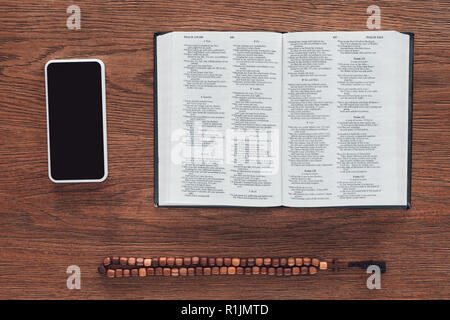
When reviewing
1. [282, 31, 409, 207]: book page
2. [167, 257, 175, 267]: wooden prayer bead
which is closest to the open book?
[282, 31, 409, 207]: book page

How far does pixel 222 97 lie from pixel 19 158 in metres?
0.40

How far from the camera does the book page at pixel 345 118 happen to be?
694 millimetres

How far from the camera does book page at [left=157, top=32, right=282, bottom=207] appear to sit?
70cm

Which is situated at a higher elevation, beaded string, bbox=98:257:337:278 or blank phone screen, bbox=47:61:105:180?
blank phone screen, bbox=47:61:105:180

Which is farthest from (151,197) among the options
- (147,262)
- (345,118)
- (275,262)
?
(345,118)

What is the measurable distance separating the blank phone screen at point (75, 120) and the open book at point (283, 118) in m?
0.11

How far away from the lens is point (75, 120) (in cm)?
70

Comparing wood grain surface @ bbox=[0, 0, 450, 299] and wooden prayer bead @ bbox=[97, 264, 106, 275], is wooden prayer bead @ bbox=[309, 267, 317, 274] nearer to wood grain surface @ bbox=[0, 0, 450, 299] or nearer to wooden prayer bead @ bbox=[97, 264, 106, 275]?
wood grain surface @ bbox=[0, 0, 450, 299]

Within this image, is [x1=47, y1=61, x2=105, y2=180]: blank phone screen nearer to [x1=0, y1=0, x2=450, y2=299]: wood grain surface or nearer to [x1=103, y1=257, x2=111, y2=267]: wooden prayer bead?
[x1=0, y1=0, x2=450, y2=299]: wood grain surface

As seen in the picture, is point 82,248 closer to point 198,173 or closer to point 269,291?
point 198,173

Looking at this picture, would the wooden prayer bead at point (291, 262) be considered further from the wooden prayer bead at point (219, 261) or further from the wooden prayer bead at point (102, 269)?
the wooden prayer bead at point (102, 269)

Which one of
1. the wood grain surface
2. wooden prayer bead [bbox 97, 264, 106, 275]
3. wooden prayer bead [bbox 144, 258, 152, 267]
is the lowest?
wooden prayer bead [bbox 97, 264, 106, 275]

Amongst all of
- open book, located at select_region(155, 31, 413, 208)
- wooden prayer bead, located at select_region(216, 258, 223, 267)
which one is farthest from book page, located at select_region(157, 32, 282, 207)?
wooden prayer bead, located at select_region(216, 258, 223, 267)

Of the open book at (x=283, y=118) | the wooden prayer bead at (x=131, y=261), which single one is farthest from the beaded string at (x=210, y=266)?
the open book at (x=283, y=118)
